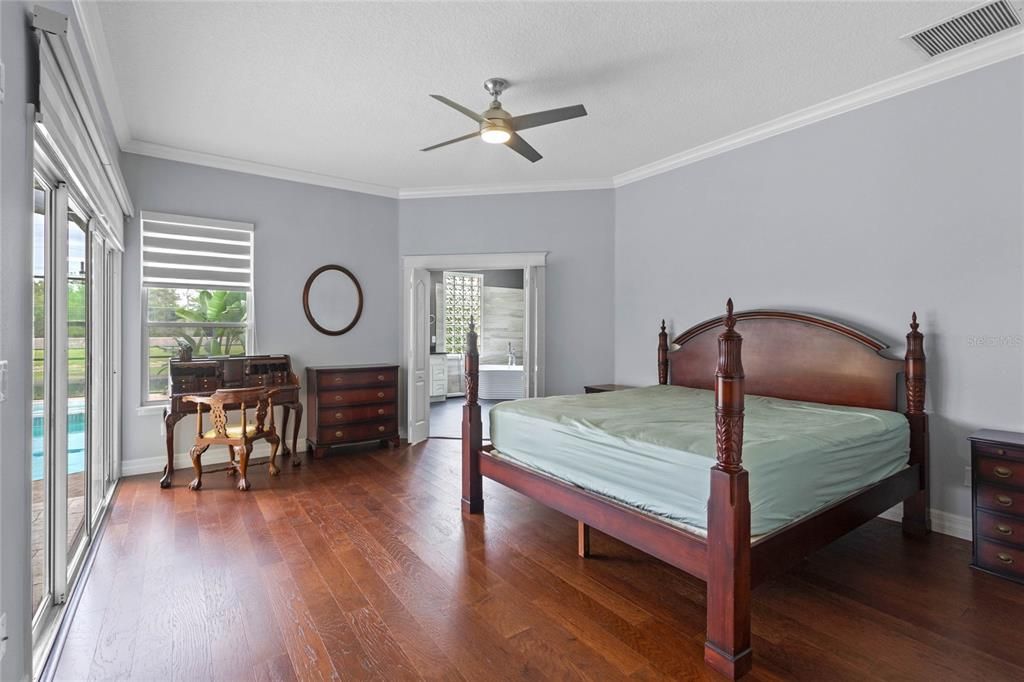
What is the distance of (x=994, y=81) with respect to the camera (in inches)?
117

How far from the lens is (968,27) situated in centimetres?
274

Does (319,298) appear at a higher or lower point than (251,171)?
lower

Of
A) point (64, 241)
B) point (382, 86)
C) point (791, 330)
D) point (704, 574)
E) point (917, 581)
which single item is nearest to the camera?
point (704, 574)

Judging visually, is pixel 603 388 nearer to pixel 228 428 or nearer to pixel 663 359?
pixel 663 359

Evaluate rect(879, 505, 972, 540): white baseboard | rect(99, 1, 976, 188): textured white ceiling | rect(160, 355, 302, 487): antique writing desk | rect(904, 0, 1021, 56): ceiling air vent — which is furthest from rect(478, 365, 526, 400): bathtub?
rect(904, 0, 1021, 56): ceiling air vent

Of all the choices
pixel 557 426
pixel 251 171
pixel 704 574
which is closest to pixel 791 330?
pixel 557 426

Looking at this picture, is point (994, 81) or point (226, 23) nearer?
point (226, 23)

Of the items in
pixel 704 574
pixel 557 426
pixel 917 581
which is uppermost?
pixel 557 426

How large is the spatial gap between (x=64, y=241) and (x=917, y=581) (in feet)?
14.3

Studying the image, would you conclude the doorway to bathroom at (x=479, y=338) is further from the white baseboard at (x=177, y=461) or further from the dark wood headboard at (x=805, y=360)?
the dark wood headboard at (x=805, y=360)

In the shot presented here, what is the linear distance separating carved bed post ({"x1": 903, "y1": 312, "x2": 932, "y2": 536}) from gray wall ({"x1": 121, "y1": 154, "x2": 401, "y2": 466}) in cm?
462

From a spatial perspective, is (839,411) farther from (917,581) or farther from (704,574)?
(704,574)

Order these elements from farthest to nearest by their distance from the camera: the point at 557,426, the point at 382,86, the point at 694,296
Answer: the point at 694,296 → the point at 382,86 → the point at 557,426

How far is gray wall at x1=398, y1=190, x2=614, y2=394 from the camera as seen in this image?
552 centimetres
